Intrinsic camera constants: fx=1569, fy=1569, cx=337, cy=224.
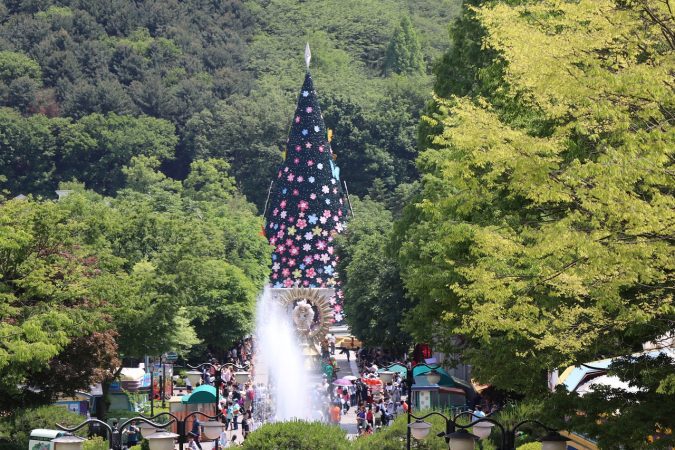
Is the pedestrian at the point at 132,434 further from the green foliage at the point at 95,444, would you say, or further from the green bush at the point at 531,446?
the green bush at the point at 531,446

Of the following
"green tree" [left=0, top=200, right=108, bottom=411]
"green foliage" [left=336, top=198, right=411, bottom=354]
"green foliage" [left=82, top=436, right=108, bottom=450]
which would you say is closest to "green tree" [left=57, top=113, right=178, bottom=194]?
"green foliage" [left=336, top=198, right=411, bottom=354]

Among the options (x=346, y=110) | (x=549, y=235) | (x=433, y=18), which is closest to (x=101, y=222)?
(x=549, y=235)

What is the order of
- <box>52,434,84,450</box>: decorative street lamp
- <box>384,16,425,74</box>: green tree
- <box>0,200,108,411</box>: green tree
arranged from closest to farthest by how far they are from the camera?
<box>52,434,84,450</box>: decorative street lamp, <box>0,200,108,411</box>: green tree, <box>384,16,425,74</box>: green tree

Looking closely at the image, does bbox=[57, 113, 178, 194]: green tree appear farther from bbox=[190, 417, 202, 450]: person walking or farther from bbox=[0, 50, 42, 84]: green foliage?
bbox=[190, 417, 202, 450]: person walking

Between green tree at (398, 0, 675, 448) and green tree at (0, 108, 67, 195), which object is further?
green tree at (0, 108, 67, 195)

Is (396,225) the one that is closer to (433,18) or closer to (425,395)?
(425,395)

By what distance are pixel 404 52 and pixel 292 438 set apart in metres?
132

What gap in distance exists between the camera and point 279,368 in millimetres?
65750

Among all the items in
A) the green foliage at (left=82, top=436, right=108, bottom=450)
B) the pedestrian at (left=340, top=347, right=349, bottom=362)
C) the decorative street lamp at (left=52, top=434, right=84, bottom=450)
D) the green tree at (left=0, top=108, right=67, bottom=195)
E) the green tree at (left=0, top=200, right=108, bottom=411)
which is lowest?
the green tree at (left=0, top=108, right=67, bottom=195)

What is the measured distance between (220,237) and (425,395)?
30635 mm

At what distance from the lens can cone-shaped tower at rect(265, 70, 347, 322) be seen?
271 ft

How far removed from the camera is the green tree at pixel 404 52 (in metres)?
159

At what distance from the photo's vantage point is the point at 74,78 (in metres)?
142

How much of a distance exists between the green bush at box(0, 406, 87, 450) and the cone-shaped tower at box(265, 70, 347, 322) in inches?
1755
